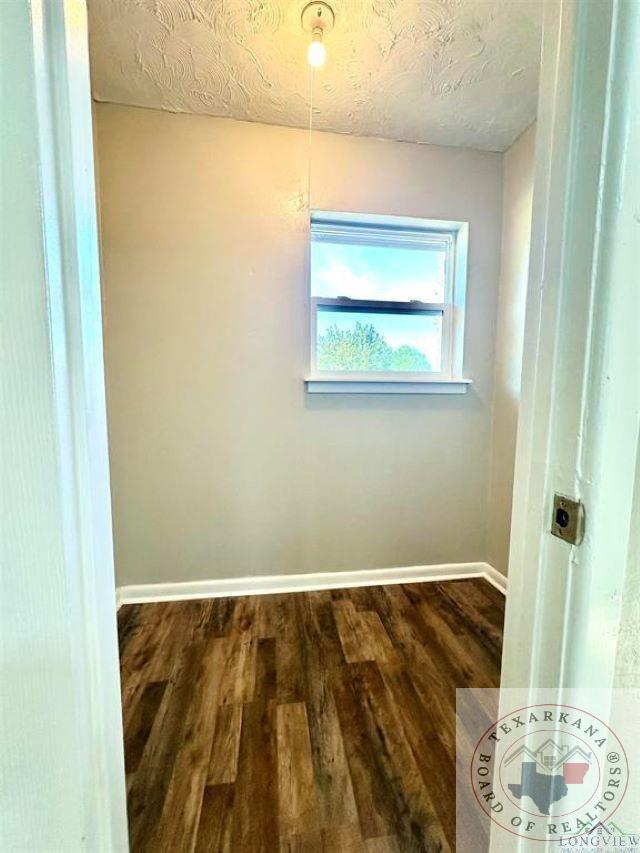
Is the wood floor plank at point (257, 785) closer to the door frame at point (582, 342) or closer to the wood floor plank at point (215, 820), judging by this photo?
the wood floor plank at point (215, 820)

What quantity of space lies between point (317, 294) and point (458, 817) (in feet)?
6.50

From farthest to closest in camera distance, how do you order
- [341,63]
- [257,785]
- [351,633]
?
[351,633]
[341,63]
[257,785]

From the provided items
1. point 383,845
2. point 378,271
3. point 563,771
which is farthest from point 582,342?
point 378,271

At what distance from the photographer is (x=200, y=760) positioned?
0.98 m

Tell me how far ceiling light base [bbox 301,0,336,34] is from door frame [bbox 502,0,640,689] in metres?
1.09

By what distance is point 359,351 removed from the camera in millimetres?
1854

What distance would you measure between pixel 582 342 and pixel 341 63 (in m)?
1.59

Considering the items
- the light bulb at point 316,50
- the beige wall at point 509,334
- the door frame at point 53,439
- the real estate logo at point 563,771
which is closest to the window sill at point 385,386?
the beige wall at point 509,334

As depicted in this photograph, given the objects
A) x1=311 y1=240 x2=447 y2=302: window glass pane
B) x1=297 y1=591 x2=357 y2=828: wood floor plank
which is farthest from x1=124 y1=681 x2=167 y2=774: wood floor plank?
x1=311 y1=240 x2=447 y2=302: window glass pane

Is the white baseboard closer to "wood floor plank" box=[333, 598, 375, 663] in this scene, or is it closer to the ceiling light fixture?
"wood floor plank" box=[333, 598, 375, 663]

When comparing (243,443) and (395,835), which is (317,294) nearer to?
(243,443)

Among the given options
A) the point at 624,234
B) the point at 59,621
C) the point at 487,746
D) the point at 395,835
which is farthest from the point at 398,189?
the point at 395,835

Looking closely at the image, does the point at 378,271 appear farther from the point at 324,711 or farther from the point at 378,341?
the point at 324,711

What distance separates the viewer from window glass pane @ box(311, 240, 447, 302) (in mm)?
1807
